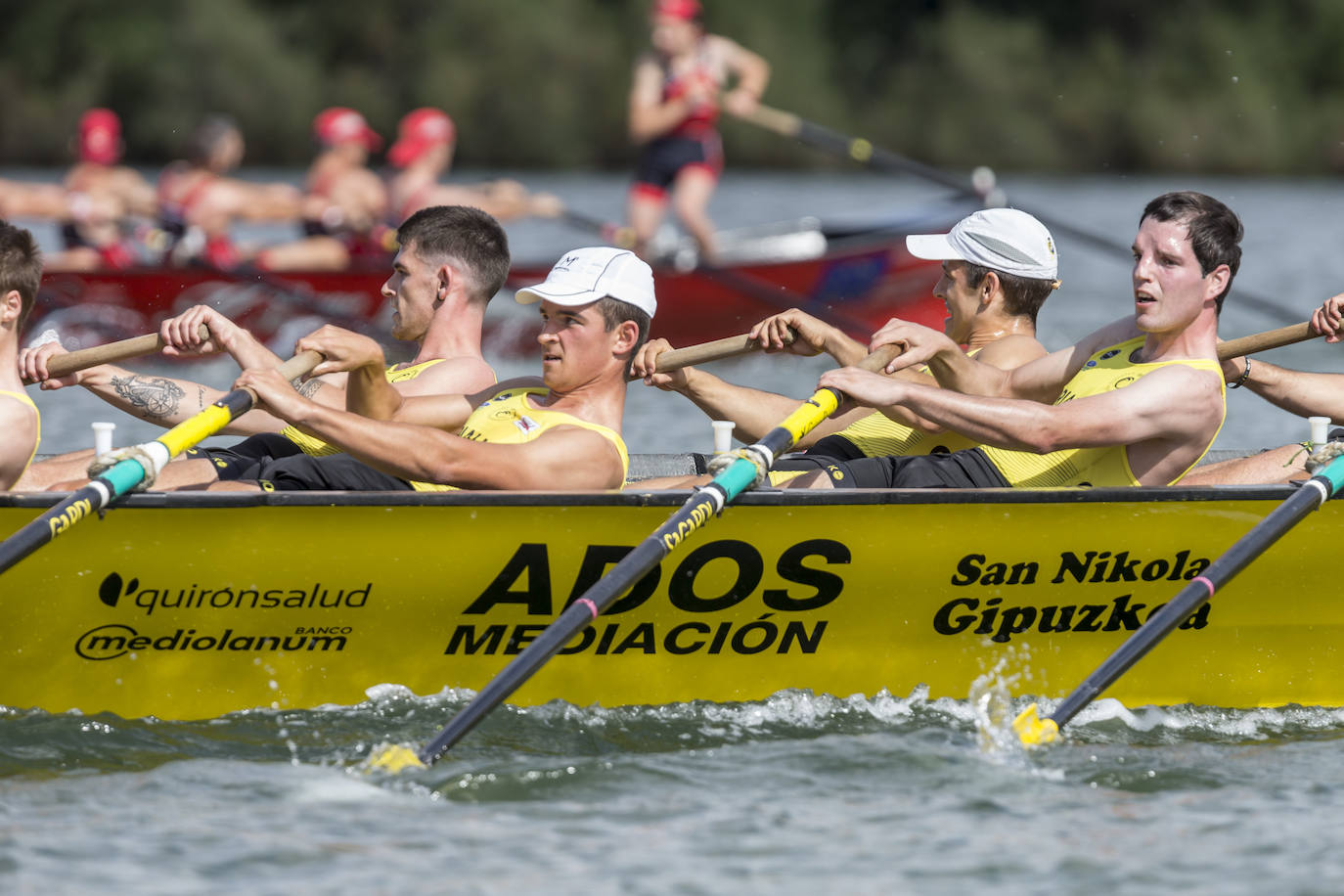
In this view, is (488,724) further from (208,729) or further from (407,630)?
(208,729)

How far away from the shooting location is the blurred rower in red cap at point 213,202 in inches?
539

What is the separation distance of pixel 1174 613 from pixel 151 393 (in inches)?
142

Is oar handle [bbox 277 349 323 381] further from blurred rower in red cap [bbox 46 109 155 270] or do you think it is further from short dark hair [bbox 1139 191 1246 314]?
blurred rower in red cap [bbox 46 109 155 270]

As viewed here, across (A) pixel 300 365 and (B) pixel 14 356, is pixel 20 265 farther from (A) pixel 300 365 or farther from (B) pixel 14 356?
(A) pixel 300 365

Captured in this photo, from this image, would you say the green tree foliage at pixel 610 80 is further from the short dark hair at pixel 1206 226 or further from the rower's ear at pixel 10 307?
the rower's ear at pixel 10 307

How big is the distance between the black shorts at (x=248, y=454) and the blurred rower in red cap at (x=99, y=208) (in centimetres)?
697

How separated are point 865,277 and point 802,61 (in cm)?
2512

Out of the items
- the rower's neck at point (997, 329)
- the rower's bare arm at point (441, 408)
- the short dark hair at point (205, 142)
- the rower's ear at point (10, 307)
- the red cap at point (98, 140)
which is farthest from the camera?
the red cap at point (98, 140)

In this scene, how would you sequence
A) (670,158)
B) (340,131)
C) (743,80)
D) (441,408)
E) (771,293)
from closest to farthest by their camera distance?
(441,408), (771,293), (670,158), (743,80), (340,131)

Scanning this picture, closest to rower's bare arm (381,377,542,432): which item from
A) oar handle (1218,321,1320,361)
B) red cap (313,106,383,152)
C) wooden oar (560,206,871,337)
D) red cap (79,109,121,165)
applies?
oar handle (1218,321,1320,361)

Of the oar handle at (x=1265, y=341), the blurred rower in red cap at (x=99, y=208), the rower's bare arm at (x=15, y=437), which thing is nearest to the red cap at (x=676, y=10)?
the blurred rower in red cap at (x=99, y=208)

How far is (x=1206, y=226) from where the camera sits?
5645 mm

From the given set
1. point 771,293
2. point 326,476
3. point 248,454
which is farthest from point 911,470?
point 771,293

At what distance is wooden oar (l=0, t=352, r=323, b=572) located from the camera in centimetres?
480
